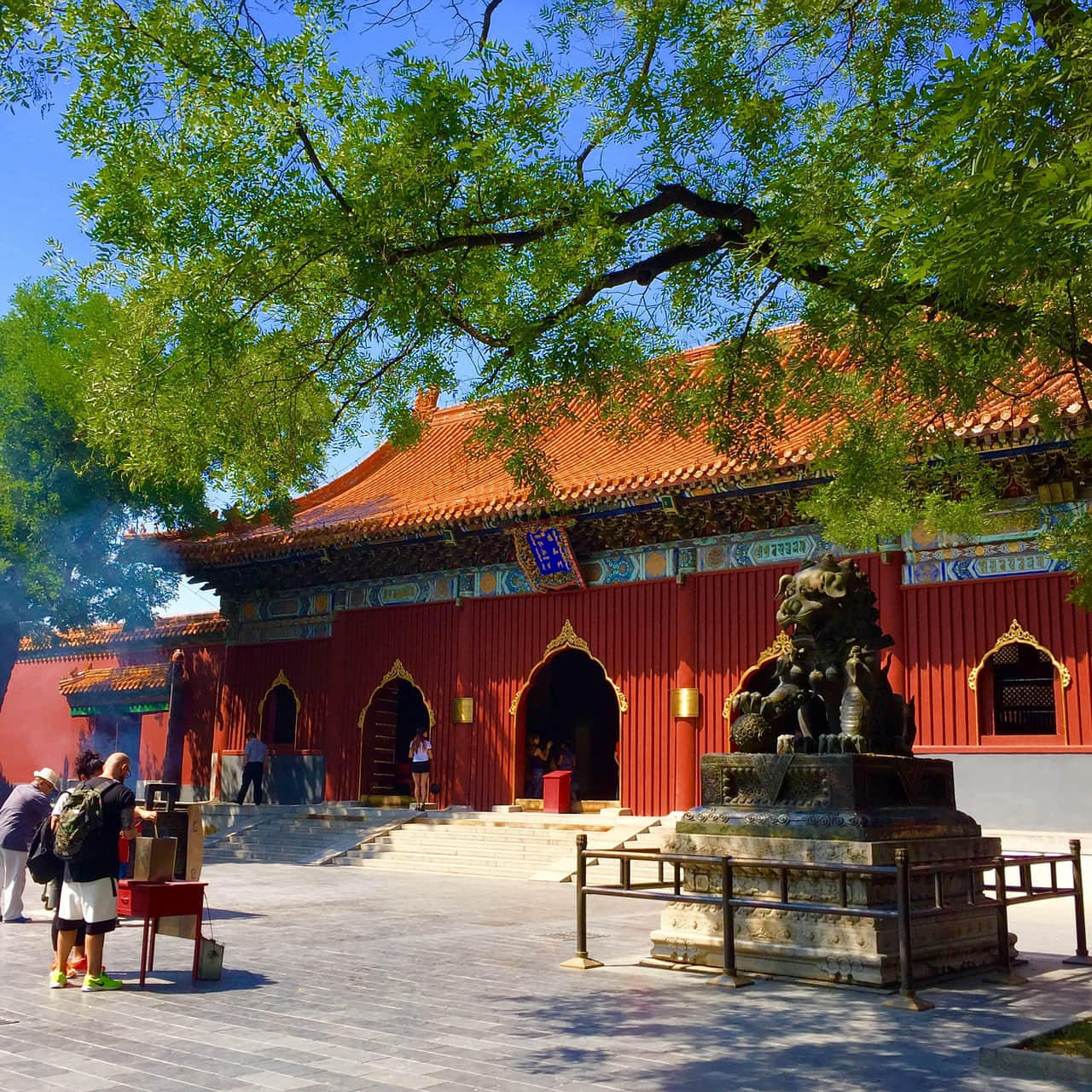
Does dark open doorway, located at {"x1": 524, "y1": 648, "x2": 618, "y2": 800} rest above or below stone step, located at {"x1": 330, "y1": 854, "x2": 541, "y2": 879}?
above

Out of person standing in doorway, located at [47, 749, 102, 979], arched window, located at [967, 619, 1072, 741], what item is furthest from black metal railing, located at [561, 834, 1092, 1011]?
arched window, located at [967, 619, 1072, 741]

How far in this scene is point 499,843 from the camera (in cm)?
1444

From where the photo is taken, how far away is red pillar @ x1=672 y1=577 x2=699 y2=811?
1474cm

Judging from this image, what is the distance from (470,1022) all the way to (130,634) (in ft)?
61.2

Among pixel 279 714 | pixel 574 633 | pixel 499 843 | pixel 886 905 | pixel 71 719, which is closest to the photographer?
pixel 886 905

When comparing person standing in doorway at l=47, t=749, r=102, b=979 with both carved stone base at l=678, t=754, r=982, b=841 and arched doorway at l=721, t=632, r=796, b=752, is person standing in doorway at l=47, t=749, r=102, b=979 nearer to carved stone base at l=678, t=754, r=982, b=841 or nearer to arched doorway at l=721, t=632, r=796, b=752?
carved stone base at l=678, t=754, r=982, b=841

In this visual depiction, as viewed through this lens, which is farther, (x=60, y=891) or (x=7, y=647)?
(x=7, y=647)

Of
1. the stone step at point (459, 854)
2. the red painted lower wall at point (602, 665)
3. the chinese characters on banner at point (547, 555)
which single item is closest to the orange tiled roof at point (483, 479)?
the chinese characters on banner at point (547, 555)

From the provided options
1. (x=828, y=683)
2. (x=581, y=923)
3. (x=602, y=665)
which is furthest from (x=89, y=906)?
(x=602, y=665)

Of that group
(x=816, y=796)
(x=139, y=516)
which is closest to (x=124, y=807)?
(x=816, y=796)

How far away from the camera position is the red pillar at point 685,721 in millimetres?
14742

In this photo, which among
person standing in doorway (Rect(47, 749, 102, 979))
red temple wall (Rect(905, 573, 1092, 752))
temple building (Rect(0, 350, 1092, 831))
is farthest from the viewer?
temple building (Rect(0, 350, 1092, 831))

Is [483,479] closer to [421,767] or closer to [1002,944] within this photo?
[421,767]

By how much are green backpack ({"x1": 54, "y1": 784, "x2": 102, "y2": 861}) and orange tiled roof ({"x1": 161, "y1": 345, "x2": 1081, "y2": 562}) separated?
610 centimetres
